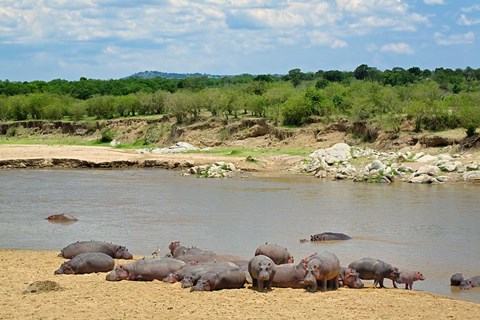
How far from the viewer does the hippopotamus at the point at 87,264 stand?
14102 millimetres

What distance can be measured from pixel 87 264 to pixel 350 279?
4.99 metres

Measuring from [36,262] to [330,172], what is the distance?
23.7 m

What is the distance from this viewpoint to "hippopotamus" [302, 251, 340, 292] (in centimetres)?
1245

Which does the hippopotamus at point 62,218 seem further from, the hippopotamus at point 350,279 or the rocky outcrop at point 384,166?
the rocky outcrop at point 384,166

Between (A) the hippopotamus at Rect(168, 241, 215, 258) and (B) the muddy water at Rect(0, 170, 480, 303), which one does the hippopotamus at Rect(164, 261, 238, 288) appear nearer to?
(A) the hippopotamus at Rect(168, 241, 215, 258)

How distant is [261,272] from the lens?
12320 millimetres

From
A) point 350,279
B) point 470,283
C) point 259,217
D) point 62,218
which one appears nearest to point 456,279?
point 470,283

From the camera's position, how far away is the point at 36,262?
50.2 feet

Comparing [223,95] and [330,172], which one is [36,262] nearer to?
[330,172]

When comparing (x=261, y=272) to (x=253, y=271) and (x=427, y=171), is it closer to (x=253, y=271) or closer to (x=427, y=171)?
(x=253, y=271)

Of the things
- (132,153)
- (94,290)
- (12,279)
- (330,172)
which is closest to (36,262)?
(12,279)

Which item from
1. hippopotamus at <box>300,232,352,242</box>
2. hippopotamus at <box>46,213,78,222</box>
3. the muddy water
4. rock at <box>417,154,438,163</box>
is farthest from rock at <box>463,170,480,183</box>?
hippopotamus at <box>46,213,78,222</box>

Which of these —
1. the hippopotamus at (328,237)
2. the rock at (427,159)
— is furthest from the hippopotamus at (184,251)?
the rock at (427,159)

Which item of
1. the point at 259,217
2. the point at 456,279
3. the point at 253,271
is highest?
the point at 253,271
